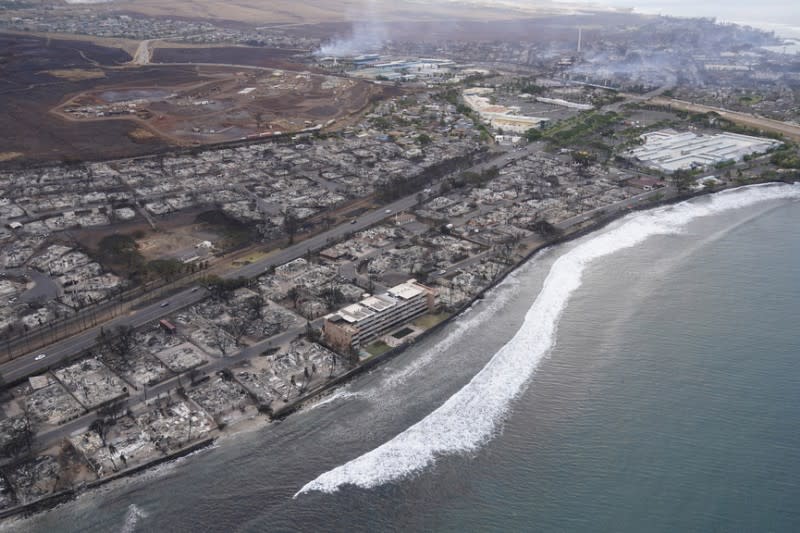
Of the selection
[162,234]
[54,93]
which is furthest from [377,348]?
[54,93]

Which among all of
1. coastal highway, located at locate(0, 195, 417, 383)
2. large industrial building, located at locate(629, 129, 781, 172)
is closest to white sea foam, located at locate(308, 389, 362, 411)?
coastal highway, located at locate(0, 195, 417, 383)

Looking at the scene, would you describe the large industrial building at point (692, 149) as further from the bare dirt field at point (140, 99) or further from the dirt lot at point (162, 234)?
the dirt lot at point (162, 234)

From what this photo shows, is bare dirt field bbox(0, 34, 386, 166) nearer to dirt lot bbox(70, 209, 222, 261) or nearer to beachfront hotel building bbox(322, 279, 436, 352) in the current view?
dirt lot bbox(70, 209, 222, 261)

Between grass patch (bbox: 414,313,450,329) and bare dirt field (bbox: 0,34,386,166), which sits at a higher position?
bare dirt field (bbox: 0,34,386,166)

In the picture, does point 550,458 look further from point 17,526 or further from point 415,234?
point 415,234

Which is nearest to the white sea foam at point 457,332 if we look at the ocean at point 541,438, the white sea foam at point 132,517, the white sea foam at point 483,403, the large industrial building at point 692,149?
the ocean at point 541,438

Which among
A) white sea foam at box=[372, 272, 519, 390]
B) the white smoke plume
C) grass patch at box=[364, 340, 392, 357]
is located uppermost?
the white smoke plume
